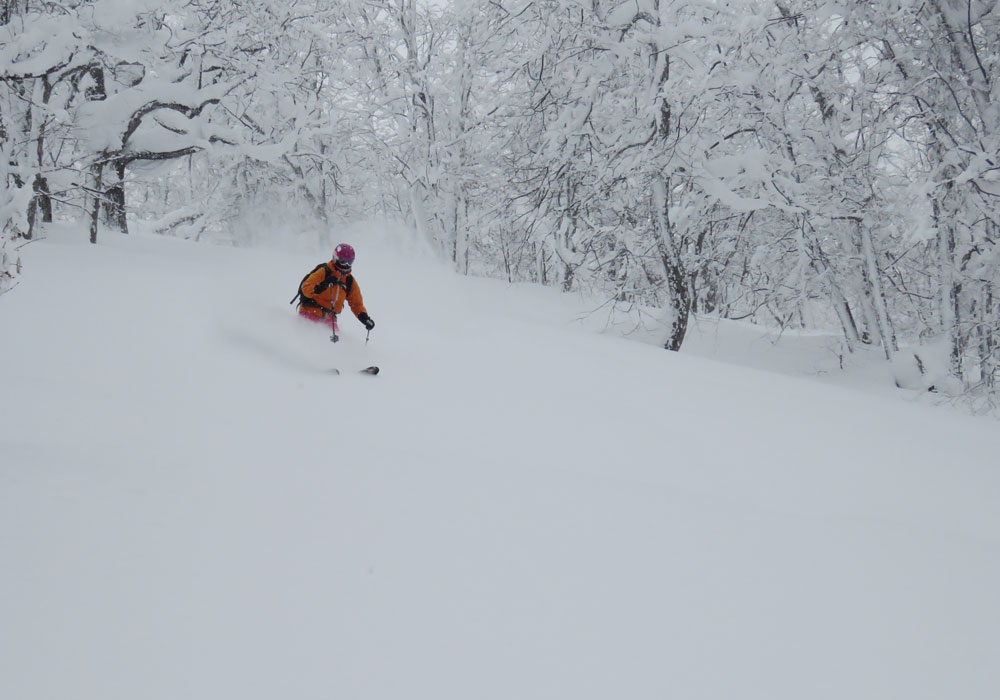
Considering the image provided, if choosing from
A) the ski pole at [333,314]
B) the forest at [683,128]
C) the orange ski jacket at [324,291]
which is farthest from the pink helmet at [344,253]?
the forest at [683,128]

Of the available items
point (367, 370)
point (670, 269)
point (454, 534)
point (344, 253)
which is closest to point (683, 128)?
point (670, 269)

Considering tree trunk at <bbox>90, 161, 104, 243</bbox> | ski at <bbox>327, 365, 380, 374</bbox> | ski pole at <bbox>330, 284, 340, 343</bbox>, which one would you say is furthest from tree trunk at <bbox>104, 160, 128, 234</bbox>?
ski at <bbox>327, 365, 380, 374</bbox>

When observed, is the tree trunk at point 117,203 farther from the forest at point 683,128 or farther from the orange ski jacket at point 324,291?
the orange ski jacket at point 324,291

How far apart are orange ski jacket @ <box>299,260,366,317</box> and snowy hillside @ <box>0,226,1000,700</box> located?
55 centimetres

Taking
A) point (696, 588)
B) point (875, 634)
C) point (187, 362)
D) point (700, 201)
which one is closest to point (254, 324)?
point (187, 362)

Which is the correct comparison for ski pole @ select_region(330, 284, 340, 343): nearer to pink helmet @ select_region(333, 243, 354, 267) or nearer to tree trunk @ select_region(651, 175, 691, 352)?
pink helmet @ select_region(333, 243, 354, 267)

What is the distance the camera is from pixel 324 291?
7.15m

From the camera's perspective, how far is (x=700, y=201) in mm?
10383

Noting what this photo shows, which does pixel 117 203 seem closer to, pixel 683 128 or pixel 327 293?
pixel 327 293

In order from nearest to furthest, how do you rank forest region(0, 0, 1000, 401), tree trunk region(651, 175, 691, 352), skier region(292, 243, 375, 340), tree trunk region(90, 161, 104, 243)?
1. skier region(292, 243, 375, 340)
2. forest region(0, 0, 1000, 401)
3. tree trunk region(651, 175, 691, 352)
4. tree trunk region(90, 161, 104, 243)

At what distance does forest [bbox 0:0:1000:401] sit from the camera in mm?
8789

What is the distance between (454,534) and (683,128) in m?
9.31

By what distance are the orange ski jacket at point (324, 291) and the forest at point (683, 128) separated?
3.52m

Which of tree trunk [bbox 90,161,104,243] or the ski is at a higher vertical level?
tree trunk [bbox 90,161,104,243]
